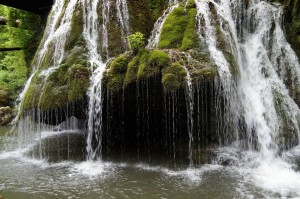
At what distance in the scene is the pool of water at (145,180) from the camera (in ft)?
21.3

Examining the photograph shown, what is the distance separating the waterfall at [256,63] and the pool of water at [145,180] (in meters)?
1.23

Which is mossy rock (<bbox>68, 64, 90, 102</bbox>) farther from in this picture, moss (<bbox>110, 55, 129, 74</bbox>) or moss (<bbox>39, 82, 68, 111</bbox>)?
moss (<bbox>110, 55, 129, 74</bbox>)

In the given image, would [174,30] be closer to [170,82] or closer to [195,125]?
[170,82]

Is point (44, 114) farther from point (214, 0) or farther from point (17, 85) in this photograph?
point (17, 85)

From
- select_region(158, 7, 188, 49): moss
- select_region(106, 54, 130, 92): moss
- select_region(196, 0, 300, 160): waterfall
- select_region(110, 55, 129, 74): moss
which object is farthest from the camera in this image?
select_region(158, 7, 188, 49): moss

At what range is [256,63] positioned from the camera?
10.6 meters

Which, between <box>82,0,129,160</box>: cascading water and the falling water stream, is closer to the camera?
the falling water stream

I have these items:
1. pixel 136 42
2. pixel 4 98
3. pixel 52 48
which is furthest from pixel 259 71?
pixel 4 98

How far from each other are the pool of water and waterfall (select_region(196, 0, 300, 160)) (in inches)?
48.3

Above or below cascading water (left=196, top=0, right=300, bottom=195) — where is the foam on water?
below

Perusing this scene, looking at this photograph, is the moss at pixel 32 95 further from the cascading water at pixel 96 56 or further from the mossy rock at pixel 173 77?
the mossy rock at pixel 173 77

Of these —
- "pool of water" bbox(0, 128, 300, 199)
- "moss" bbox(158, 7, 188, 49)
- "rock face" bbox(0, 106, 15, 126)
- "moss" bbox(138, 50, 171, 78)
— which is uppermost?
"moss" bbox(158, 7, 188, 49)

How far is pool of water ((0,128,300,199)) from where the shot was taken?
6.50 metres

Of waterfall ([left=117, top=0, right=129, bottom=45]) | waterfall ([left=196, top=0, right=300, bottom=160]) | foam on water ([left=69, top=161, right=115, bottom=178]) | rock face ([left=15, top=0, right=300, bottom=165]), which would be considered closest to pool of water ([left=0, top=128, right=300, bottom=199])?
foam on water ([left=69, top=161, right=115, bottom=178])
